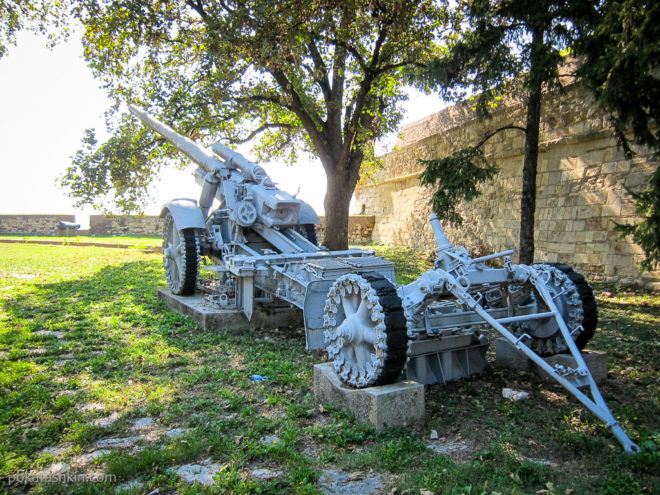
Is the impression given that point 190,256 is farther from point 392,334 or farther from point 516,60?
point 516,60

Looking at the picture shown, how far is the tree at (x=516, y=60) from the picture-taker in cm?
755

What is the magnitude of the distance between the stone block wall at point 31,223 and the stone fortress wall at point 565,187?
2008 cm

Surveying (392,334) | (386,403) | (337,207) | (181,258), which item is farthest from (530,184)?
(386,403)

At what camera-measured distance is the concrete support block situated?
315 cm

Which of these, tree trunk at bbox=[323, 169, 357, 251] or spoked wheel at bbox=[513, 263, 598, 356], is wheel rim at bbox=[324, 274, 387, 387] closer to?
spoked wheel at bbox=[513, 263, 598, 356]

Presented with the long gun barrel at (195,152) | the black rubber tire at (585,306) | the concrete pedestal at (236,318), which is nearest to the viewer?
the black rubber tire at (585,306)

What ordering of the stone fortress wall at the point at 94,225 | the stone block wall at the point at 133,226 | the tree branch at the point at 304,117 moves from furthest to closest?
1. the stone block wall at the point at 133,226
2. the stone fortress wall at the point at 94,225
3. the tree branch at the point at 304,117

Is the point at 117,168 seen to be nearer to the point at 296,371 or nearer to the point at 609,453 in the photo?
the point at 296,371

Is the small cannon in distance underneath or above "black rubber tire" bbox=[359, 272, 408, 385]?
above

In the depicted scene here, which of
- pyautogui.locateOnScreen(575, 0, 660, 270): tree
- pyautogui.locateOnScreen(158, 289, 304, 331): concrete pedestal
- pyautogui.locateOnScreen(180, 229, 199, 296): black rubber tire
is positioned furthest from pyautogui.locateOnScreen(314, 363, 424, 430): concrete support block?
pyautogui.locateOnScreen(180, 229, 199, 296): black rubber tire

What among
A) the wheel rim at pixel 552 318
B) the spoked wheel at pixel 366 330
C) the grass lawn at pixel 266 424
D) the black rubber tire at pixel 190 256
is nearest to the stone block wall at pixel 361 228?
the black rubber tire at pixel 190 256

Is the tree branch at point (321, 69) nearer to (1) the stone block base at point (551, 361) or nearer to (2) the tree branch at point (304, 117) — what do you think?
(2) the tree branch at point (304, 117)

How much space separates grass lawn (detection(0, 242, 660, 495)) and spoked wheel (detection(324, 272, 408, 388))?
13.2 inches

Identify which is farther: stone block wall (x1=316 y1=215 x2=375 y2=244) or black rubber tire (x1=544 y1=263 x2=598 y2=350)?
stone block wall (x1=316 y1=215 x2=375 y2=244)
